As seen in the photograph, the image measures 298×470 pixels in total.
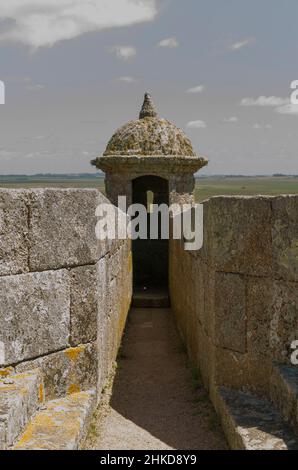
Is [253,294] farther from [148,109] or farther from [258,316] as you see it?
[148,109]

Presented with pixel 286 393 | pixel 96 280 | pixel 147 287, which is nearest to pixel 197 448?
pixel 286 393

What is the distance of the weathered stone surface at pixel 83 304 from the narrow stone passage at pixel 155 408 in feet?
2.15

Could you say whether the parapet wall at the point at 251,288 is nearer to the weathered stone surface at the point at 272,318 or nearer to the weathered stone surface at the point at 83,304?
the weathered stone surface at the point at 272,318

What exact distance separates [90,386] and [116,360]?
74.9 inches

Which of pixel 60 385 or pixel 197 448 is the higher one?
pixel 60 385

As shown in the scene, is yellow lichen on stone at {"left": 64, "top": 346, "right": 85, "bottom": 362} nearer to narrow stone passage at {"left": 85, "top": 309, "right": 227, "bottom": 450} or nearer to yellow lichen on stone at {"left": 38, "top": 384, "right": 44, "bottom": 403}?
yellow lichen on stone at {"left": 38, "top": 384, "right": 44, "bottom": 403}

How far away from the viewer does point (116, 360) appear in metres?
6.22

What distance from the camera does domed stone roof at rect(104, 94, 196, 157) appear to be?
10.9m

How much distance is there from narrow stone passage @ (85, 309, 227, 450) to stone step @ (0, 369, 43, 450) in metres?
0.52

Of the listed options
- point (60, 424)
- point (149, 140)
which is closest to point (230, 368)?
point (60, 424)

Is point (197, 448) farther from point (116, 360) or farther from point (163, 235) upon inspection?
point (163, 235)

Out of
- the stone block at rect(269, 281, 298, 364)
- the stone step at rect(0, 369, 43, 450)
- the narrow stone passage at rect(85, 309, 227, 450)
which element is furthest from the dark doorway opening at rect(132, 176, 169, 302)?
the stone step at rect(0, 369, 43, 450)

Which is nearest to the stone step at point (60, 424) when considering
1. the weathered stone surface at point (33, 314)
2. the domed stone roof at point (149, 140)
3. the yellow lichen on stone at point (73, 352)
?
the yellow lichen on stone at point (73, 352)
